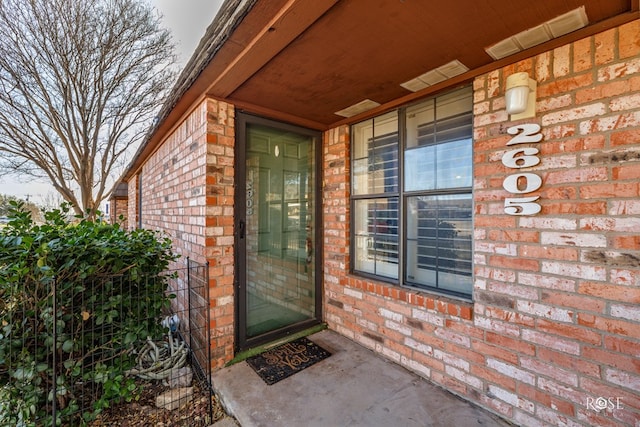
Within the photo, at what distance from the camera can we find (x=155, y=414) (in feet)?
6.01

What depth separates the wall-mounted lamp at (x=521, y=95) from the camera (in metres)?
1.54

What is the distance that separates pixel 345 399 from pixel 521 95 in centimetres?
221

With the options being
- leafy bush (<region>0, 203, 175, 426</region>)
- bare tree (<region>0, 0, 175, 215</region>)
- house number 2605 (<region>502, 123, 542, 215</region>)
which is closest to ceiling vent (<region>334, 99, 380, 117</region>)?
house number 2605 (<region>502, 123, 542, 215</region>)

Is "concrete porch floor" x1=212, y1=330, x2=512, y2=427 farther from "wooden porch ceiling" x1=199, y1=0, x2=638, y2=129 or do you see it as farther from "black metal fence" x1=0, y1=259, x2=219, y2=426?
"wooden porch ceiling" x1=199, y1=0, x2=638, y2=129

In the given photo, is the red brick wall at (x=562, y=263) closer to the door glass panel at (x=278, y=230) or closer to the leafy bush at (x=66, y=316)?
the door glass panel at (x=278, y=230)

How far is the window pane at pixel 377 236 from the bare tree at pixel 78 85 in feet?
16.4

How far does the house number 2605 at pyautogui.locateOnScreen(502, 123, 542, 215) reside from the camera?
1.57m

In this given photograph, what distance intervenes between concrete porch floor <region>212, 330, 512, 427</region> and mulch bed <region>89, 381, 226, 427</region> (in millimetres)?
118

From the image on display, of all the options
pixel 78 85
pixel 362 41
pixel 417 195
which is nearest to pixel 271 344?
pixel 417 195

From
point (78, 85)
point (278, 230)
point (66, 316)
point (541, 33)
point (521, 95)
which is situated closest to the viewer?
point (541, 33)

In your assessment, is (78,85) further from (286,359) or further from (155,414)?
(286,359)

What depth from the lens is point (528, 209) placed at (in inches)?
62.6

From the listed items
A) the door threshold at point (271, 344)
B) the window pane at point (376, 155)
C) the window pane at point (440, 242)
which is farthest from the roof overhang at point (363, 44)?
the door threshold at point (271, 344)

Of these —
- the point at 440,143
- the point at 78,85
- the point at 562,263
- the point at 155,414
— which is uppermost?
the point at 78,85
